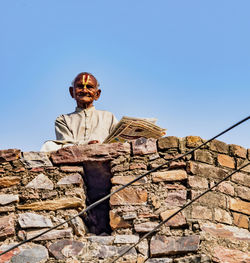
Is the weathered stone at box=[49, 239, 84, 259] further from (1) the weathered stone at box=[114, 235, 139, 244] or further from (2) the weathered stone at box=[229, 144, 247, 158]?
(2) the weathered stone at box=[229, 144, 247, 158]

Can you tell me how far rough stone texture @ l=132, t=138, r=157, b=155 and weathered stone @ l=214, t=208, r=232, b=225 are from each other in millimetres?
883

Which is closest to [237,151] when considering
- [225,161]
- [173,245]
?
[225,161]

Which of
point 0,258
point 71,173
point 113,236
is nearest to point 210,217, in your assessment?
point 113,236

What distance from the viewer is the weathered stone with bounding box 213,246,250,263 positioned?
7473 mm

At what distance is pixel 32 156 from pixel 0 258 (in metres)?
1.21


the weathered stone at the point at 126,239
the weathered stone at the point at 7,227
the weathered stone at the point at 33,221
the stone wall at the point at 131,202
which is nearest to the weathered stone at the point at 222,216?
the stone wall at the point at 131,202

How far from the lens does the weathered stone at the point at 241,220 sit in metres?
8.06

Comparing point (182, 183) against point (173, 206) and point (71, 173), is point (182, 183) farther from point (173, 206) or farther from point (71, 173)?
point (71, 173)

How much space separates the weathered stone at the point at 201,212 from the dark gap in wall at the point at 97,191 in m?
0.94

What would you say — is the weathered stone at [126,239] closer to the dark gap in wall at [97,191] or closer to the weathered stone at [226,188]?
the dark gap in wall at [97,191]

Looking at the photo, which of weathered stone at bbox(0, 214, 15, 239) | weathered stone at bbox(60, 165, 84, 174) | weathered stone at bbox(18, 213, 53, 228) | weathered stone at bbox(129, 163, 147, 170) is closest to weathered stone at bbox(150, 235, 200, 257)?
weathered stone at bbox(129, 163, 147, 170)

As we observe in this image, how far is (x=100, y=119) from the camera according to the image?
989 cm

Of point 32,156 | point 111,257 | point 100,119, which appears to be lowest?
point 111,257

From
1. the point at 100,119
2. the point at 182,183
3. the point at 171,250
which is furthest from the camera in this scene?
the point at 100,119
